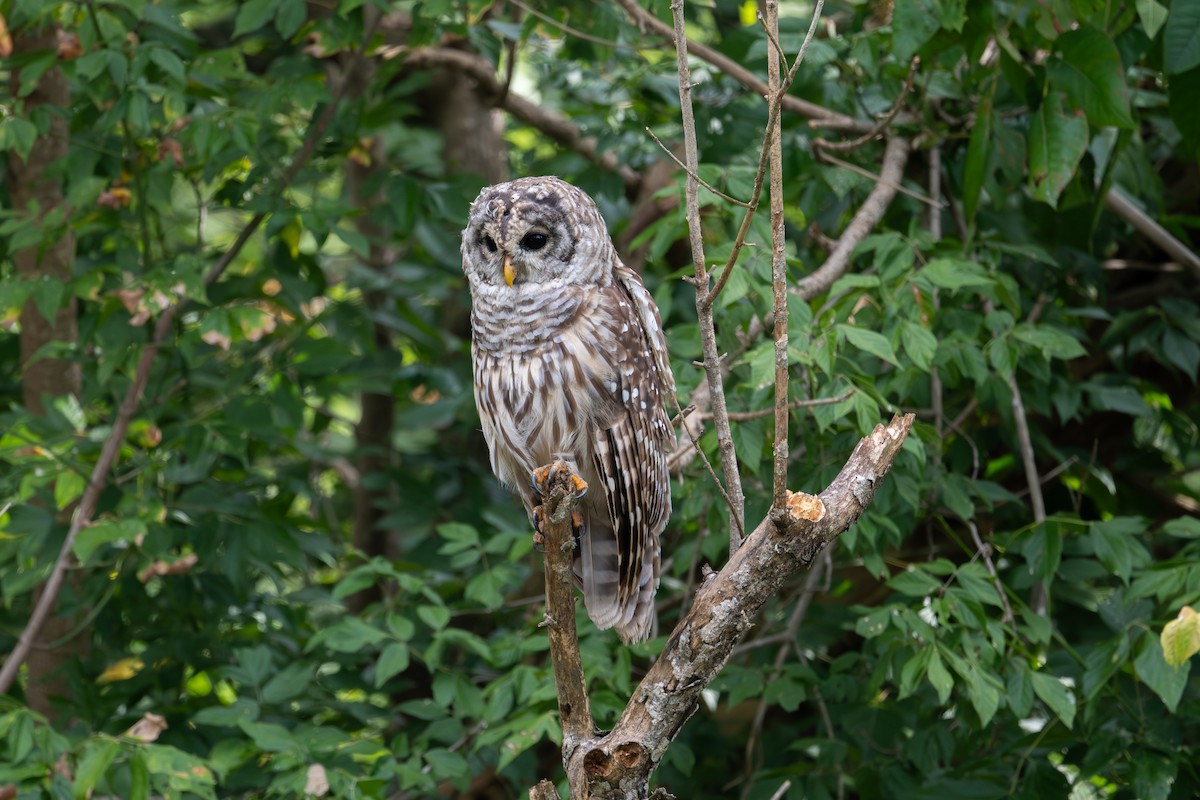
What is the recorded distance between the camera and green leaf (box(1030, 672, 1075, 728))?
305cm

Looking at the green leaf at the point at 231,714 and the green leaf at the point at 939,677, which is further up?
the green leaf at the point at 939,677

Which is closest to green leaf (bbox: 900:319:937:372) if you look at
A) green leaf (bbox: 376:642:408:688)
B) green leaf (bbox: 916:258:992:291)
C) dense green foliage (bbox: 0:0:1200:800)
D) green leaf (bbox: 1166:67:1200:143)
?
dense green foliage (bbox: 0:0:1200:800)

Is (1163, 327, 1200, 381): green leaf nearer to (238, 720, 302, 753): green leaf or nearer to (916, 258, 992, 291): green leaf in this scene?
(916, 258, 992, 291): green leaf

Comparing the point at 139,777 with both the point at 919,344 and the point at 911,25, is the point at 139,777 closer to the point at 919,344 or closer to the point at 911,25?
the point at 919,344

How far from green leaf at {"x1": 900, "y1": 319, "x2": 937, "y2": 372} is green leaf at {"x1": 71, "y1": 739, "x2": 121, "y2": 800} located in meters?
2.25

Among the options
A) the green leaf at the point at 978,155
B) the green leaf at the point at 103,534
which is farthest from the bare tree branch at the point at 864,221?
the green leaf at the point at 103,534

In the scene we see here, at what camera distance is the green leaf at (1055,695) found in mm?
3055

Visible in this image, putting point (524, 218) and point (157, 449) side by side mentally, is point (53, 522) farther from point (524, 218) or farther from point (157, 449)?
point (524, 218)

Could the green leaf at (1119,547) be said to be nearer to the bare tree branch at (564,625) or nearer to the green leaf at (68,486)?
the bare tree branch at (564,625)

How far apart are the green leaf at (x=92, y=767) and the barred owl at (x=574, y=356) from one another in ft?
4.18

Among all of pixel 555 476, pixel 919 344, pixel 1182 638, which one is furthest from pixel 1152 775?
pixel 555 476

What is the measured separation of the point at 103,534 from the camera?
135 inches

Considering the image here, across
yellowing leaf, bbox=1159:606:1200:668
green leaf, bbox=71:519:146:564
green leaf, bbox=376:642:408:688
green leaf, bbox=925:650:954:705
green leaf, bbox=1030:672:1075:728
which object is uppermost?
yellowing leaf, bbox=1159:606:1200:668

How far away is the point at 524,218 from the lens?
9.94 feet
